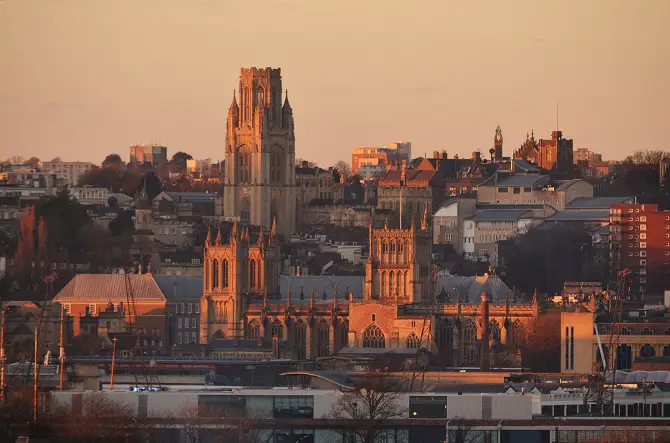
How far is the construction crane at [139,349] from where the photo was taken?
128500 millimetres

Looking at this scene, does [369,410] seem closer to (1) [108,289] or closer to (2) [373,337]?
(2) [373,337]

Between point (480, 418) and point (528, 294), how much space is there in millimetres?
74257

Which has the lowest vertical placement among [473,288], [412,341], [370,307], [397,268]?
[412,341]

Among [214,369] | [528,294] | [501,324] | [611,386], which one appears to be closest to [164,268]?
[528,294]

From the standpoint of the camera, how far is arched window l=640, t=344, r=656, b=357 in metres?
145

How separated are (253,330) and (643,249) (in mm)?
40519

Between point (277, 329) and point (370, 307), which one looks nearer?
point (370, 307)

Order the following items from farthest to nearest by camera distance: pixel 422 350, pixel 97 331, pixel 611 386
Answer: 1. pixel 97 331
2. pixel 422 350
3. pixel 611 386

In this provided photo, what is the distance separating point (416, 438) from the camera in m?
110

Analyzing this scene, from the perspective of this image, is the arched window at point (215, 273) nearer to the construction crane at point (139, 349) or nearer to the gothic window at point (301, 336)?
the construction crane at point (139, 349)

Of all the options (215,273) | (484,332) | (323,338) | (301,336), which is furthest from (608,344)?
(215,273)

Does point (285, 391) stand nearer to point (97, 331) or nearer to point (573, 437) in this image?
point (573, 437)

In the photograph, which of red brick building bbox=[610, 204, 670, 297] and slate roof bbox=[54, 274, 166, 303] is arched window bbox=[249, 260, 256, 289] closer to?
slate roof bbox=[54, 274, 166, 303]

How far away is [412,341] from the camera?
513 ft
